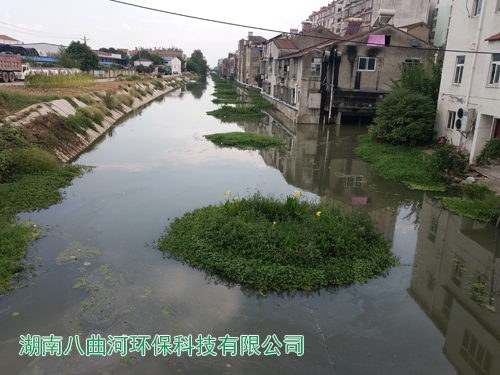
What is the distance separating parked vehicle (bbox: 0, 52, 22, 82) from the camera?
31.2 meters

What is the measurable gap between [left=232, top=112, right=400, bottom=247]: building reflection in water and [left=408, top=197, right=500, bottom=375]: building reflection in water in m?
1.19

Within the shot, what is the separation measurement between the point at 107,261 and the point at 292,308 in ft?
13.0

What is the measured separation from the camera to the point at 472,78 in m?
14.5

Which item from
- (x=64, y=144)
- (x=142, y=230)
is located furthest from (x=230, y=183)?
(x=64, y=144)

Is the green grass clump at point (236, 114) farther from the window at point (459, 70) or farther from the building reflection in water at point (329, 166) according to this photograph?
the window at point (459, 70)

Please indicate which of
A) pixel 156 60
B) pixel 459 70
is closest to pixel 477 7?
pixel 459 70

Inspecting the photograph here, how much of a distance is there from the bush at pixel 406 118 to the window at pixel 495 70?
417 cm

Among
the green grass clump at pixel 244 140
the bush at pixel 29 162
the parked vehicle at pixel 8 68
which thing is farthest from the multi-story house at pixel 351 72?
the parked vehicle at pixel 8 68

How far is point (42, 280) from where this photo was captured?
23.1ft

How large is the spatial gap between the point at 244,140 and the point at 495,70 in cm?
1140

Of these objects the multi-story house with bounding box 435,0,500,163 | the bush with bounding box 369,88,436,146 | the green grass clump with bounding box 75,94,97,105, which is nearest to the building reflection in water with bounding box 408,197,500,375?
the multi-story house with bounding box 435,0,500,163

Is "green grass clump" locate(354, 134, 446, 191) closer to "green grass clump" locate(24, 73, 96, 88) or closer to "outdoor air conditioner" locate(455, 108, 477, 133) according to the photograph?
"outdoor air conditioner" locate(455, 108, 477, 133)

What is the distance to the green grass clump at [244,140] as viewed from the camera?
19.9 metres

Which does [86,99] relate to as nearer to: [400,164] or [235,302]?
[400,164]
